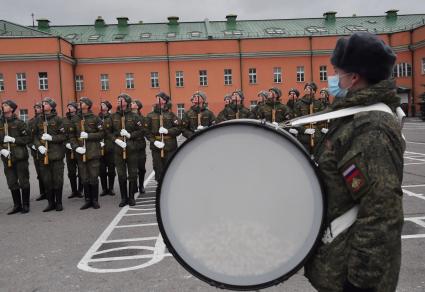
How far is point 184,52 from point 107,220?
37.2 metres

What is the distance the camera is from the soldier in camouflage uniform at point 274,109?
10445 millimetres

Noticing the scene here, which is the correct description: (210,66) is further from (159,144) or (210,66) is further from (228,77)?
(159,144)

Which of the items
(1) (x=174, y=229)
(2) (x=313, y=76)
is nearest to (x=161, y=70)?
(2) (x=313, y=76)

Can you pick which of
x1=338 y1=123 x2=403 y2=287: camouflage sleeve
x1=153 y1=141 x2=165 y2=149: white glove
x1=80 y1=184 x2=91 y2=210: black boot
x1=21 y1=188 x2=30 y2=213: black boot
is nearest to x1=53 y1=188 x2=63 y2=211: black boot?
x1=80 y1=184 x2=91 y2=210: black boot

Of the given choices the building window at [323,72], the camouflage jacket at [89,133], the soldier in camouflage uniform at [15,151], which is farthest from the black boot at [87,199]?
the building window at [323,72]

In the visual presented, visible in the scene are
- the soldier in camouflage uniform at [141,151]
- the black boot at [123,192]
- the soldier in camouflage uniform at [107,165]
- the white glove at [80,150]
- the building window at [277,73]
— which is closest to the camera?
the white glove at [80,150]

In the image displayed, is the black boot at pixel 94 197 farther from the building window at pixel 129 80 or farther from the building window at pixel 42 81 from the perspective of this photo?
the building window at pixel 129 80

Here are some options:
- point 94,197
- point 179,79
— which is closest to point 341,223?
point 94,197

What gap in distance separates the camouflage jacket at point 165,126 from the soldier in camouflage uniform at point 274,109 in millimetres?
2113

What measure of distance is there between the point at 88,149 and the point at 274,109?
14.0 ft

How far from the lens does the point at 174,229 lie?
2.05 m

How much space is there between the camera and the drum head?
1.95 m

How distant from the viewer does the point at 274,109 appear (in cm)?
1050

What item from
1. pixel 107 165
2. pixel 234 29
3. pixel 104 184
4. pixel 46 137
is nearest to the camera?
pixel 46 137
